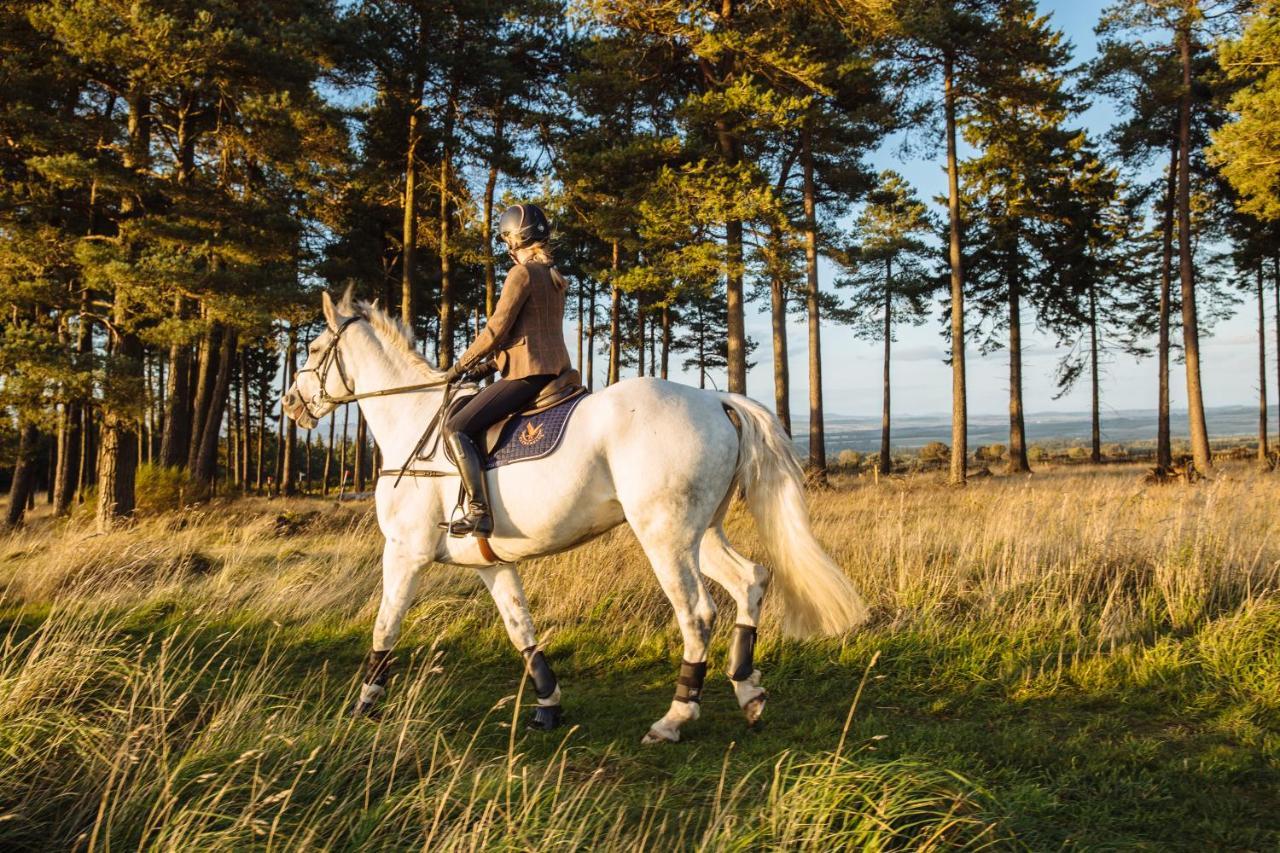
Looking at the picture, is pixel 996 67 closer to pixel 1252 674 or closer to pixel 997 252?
pixel 997 252

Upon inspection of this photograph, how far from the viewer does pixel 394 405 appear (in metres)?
5.16

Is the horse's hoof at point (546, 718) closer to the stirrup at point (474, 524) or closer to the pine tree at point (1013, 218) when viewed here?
the stirrup at point (474, 524)

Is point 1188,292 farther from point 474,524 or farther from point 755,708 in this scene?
point 474,524

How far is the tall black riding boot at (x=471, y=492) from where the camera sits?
441cm

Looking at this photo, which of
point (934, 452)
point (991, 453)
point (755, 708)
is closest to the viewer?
point (755, 708)

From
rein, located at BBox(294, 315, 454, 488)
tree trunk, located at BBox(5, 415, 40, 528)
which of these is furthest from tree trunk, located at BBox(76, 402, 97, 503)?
rein, located at BBox(294, 315, 454, 488)

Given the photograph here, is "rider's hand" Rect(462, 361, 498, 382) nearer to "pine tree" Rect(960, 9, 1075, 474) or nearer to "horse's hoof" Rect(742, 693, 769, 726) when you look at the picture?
"horse's hoof" Rect(742, 693, 769, 726)

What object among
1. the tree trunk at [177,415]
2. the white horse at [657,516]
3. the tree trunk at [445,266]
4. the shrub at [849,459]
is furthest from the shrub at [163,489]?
the shrub at [849,459]

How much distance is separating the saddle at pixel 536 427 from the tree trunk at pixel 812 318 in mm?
13125

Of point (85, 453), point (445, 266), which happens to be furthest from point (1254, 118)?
point (85, 453)

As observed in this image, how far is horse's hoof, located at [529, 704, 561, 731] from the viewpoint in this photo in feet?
14.3

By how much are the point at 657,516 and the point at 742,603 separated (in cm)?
79

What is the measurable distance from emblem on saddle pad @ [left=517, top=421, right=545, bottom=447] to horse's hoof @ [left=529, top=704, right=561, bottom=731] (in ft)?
5.22

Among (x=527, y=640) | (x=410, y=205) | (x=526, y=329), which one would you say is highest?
(x=410, y=205)
